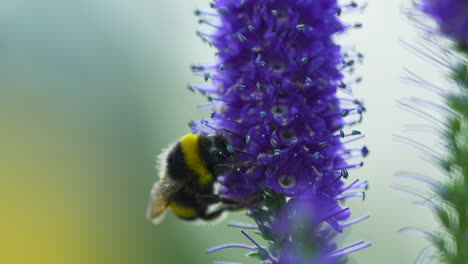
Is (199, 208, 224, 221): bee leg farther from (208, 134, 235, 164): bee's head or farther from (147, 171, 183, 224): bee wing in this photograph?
(208, 134, 235, 164): bee's head

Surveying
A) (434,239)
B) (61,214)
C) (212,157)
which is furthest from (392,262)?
(434,239)

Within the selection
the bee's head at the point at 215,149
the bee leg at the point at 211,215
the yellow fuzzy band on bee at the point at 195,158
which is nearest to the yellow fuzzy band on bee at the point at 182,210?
the bee leg at the point at 211,215

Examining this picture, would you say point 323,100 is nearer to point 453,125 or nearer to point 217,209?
point 453,125

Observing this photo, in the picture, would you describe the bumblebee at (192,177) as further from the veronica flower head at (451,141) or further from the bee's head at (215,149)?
the veronica flower head at (451,141)

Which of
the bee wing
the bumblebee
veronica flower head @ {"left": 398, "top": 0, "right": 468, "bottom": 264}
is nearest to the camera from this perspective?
veronica flower head @ {"left": 398, "top": 0, "right": 468, "bottom": 264}

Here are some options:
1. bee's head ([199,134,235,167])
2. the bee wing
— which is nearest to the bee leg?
the bee wing

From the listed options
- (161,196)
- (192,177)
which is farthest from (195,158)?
(161,196)

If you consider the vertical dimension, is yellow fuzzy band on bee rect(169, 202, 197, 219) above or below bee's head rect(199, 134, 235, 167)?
below

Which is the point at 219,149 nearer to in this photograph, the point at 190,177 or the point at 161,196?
the point at 190,177
